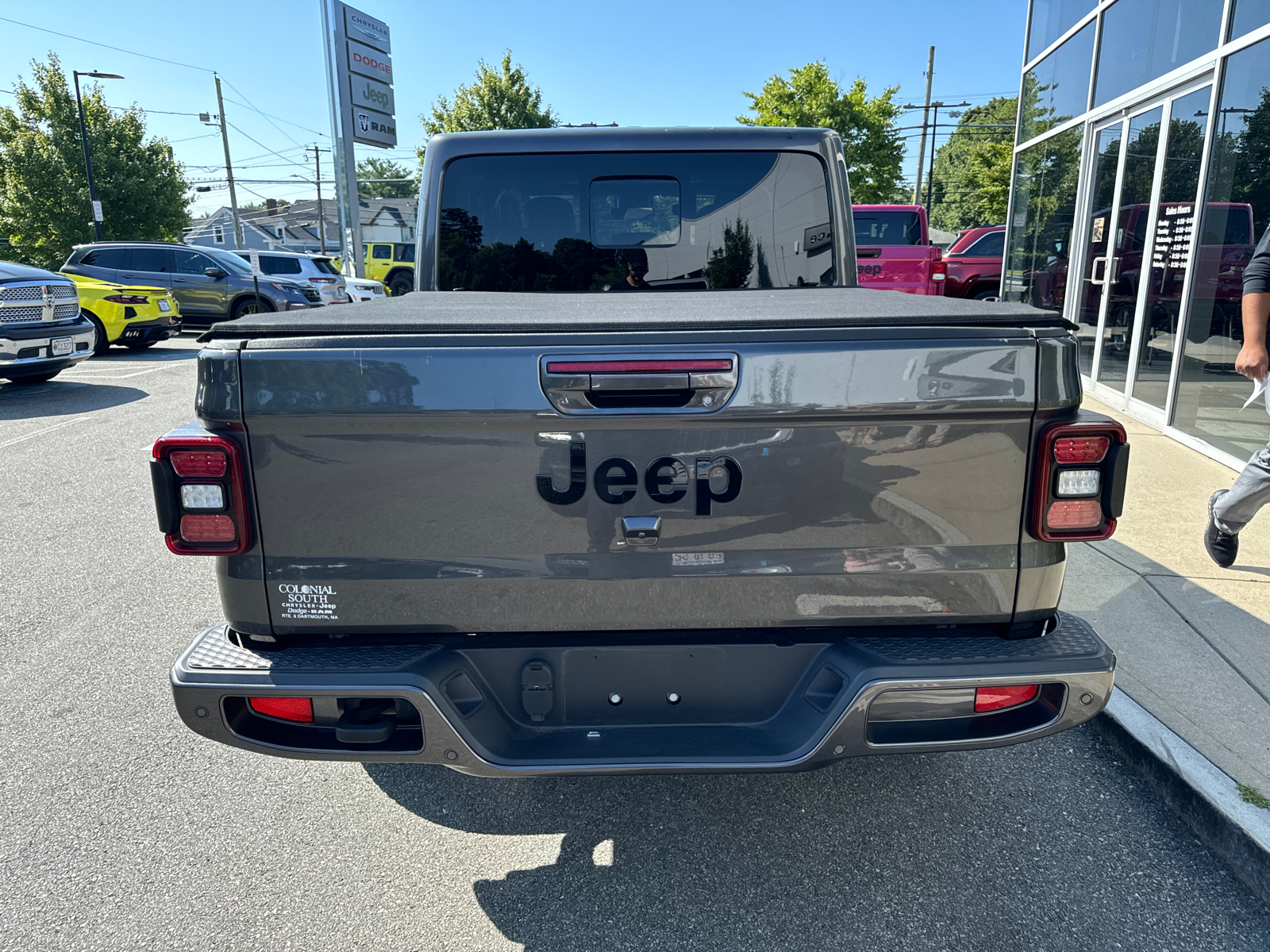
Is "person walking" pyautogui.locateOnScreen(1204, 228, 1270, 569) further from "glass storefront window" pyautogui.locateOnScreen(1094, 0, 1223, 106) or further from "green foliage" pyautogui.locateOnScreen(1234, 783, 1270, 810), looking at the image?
"glass storefront window" pyautogui.locateOnScreen(1094, 0, 1223, 106)

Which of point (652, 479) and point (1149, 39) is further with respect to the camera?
point (1149, 39)

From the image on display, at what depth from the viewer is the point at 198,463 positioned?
205 cm

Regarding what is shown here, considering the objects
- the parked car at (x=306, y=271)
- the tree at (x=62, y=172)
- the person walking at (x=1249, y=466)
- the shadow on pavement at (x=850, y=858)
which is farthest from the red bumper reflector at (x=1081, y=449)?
the tree at (x=62, y=172)

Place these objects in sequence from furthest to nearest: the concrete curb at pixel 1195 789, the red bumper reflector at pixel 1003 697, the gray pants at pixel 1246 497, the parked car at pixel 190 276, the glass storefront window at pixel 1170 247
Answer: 1. the parked car at pixel 190 276
2. the glass storefront window at pixel 1170 247
3. the gray pants at pixel 1246 497
4. the concrete curb at pixel 1195 789
5. the red bumper reflector at pixel 1003 697

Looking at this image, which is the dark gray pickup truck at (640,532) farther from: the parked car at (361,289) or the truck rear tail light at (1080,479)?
the parked car at (361,289)

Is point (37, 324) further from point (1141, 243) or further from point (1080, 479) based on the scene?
point (1141, 243)

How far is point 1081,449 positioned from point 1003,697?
0.65 meters

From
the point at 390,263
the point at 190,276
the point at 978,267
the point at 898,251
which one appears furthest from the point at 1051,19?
the point at 390,263

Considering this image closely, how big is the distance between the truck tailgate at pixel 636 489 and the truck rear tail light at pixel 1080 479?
0.06 meters

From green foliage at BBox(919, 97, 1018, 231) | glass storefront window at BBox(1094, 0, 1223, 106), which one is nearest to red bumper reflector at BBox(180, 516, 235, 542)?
glass storefront window at BBox(1094, 0, 1223, 106)

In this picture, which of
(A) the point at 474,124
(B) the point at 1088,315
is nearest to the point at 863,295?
(B) the point at 1088,315

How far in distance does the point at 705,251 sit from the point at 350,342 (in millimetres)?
2144

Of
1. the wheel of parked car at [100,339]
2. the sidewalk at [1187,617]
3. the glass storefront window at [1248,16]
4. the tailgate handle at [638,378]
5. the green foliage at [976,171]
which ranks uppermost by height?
the green foliage at [976,171]

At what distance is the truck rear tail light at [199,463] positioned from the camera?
2.04m
